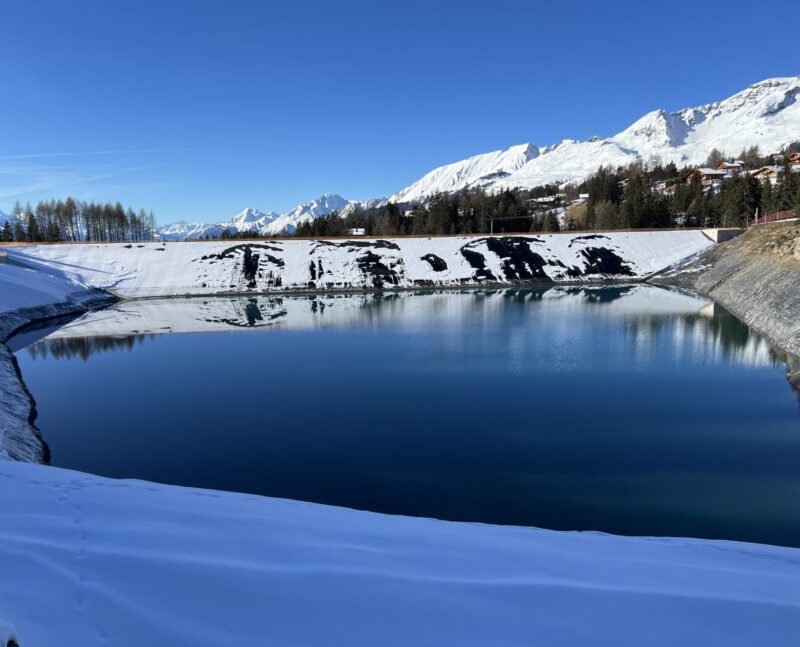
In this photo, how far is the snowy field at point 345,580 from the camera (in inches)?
158

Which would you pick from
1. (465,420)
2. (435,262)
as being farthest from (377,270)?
(465,420)

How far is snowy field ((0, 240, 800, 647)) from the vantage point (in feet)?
13.1

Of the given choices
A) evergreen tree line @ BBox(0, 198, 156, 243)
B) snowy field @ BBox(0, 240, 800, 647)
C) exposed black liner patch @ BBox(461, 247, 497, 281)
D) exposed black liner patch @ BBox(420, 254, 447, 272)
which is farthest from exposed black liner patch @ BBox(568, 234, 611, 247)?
evergreen tree line @ BBox(0, 198, 156, 243)

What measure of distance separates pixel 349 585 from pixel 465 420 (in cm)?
1034

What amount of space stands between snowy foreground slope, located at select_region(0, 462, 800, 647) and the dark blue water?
343 cm

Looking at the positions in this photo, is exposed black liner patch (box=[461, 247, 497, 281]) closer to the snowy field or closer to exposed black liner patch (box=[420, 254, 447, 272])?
exposed black liner patch (box=[420, 254, 447, 272])

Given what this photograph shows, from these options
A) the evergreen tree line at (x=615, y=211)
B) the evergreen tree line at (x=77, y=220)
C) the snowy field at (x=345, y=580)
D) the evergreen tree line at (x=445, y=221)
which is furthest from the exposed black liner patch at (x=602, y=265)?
the evergreen tree line at (x=77, y=220)

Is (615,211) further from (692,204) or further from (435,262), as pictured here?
(435,262)

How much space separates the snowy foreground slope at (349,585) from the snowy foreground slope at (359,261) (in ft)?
167

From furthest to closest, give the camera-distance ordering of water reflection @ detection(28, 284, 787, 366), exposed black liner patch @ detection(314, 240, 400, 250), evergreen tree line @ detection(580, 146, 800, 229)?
evergreen tree line @ detection(580, 146, 800, 229) → exposed black liner patch @ detection(314, 240, 400, 250) → water reflection @ detection(28, 284, 787, 366)

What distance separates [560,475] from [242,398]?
36.8ft

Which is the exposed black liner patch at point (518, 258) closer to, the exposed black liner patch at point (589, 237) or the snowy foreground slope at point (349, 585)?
the exposed black liner patch at point (589, 237)

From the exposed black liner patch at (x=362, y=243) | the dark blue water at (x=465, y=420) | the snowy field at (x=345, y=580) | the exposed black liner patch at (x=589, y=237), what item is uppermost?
the exposed black liner patch at (x=589, y=237)

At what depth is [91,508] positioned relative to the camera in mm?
6762
